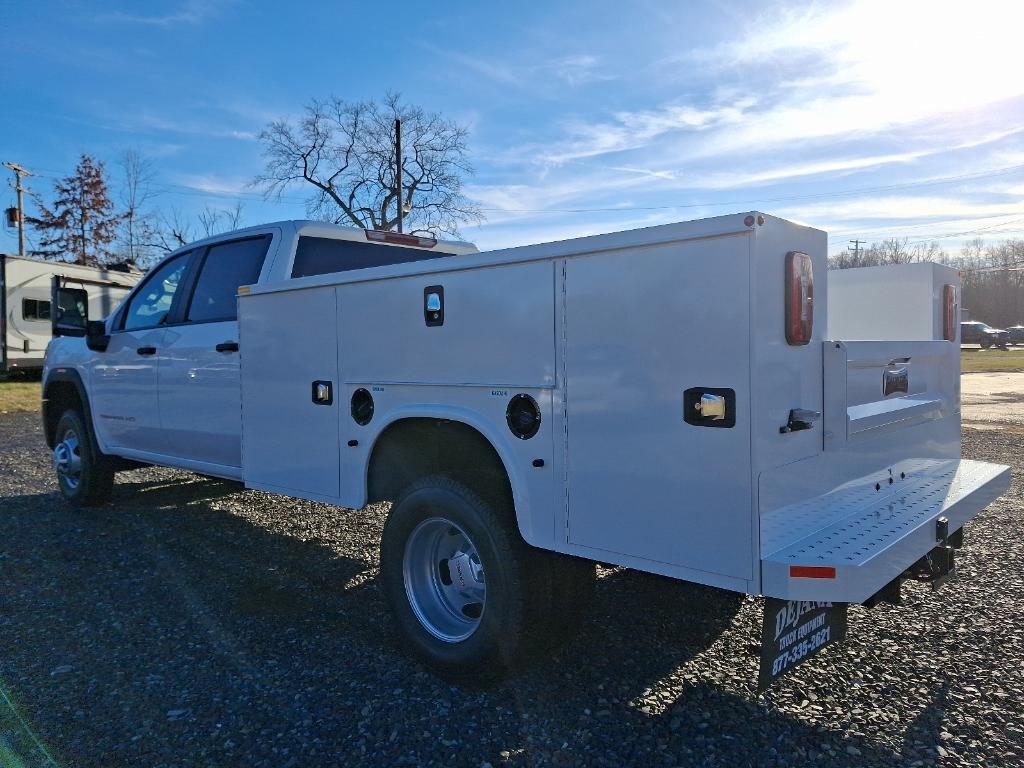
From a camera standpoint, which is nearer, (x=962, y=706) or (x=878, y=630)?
(x=962, y=706)

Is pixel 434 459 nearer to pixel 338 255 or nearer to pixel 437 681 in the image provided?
pixel 437 681

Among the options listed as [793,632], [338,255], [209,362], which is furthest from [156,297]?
[793,632]

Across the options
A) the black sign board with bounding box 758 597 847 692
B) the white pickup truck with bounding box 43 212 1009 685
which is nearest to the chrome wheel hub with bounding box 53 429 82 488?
the white pickup truck with bounding box 43 212 1009 685

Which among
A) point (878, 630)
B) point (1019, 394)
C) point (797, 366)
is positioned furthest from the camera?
point (1019, 394)

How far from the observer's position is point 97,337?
6.36 meters

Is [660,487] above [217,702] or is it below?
above

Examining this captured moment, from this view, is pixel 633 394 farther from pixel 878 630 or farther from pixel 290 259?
pixel 290 259

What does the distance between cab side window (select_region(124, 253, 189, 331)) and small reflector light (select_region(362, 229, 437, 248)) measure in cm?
142

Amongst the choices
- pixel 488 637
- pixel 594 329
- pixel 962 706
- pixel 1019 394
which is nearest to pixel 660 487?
pixel 594 329

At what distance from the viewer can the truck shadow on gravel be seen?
294 centimetres

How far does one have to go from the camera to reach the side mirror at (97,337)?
6336 mm

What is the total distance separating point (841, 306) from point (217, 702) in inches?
148

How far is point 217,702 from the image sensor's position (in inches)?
129

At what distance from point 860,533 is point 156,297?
17.2 feet
